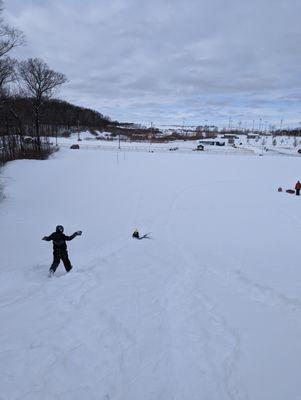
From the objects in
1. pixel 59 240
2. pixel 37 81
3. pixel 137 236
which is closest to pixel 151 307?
pixel 59 240

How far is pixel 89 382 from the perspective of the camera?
4.91m

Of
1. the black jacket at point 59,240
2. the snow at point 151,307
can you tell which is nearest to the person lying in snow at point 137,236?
the snow at point 151,307

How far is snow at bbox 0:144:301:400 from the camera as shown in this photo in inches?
199

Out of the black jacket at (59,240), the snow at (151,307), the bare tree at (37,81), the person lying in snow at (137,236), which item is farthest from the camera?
the bare tree at (37,81)

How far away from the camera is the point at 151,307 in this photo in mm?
7535

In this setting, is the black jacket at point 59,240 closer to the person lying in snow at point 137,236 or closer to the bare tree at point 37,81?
the person lying in snow at point 137,236

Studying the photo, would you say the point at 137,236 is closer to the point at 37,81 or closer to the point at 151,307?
the point at 151,307

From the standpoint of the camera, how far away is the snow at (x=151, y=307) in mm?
5059

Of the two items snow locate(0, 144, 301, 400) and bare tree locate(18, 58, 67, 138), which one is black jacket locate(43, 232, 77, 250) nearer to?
snow locate(0, 144, 301, 400)

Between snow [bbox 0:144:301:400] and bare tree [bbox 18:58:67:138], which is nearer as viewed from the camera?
snow [bbox 0:144:301:400]

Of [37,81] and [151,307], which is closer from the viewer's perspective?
[151,307]

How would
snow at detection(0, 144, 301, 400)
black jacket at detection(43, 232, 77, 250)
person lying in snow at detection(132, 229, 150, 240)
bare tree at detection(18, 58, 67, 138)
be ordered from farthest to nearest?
bare tree at detection(18, 58, 67, 138), person lying in snow at detection(132, 229, 150, 240), black jacket at detection(43, 232, 77, 250), snow at detection(0, 144, 301, 400)

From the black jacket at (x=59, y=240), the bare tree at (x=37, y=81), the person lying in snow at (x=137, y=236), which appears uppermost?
the bare tree at (x=37, y=81)

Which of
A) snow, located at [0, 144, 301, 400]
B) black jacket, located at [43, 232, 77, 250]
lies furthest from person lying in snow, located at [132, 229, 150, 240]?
black jacket, located at [43, 232, 77, 250]
